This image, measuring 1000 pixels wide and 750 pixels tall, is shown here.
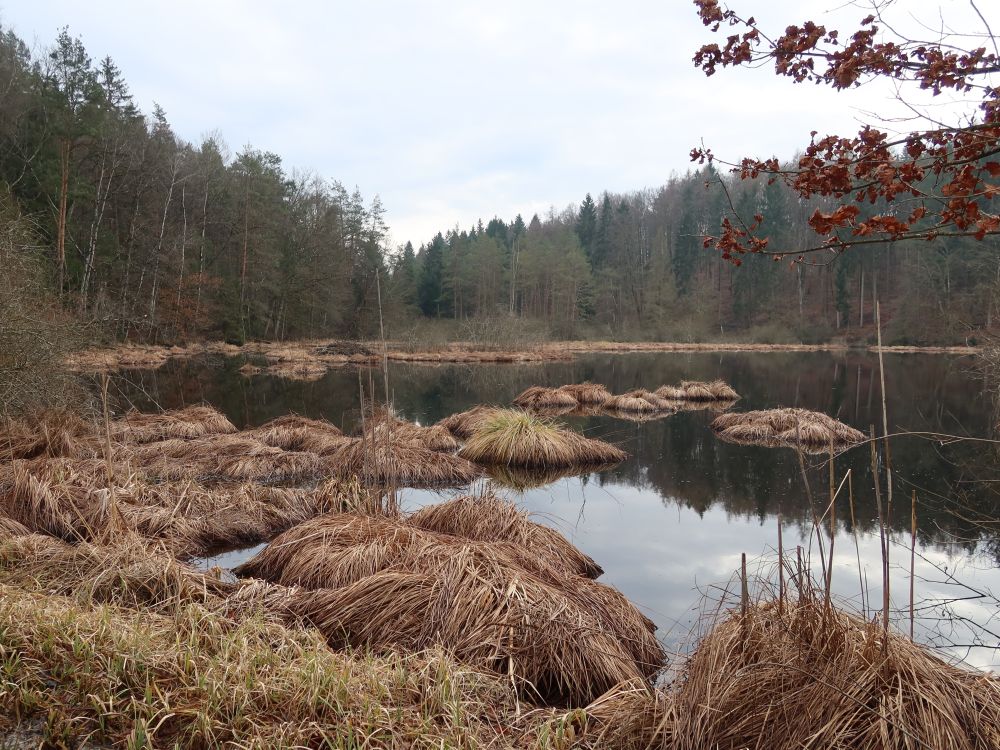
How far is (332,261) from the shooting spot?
142ft

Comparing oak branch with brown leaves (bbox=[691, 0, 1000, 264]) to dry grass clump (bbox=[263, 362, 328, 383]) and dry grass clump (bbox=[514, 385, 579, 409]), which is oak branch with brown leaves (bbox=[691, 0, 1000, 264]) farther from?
dry grass clump (bbox=[263, 362, 328, 383])

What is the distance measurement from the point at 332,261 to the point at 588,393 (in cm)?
2800

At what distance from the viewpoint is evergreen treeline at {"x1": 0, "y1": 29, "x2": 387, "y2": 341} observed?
84.7ft

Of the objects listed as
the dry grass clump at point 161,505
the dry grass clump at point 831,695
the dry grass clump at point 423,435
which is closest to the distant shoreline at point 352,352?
the dry grass clump at point 423,435

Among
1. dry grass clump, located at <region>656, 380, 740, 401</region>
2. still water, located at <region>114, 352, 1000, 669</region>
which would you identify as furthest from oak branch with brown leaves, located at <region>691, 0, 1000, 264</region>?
dry grass clump, located at <region>656, 380, 740, 401</region>

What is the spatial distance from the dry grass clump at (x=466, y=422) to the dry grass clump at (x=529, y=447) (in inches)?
65.8

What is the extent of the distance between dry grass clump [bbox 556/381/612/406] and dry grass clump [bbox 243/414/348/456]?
881cm

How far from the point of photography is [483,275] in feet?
199

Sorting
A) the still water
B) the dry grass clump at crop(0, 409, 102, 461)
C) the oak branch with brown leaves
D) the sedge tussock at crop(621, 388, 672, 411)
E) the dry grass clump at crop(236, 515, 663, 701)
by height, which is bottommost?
the still water

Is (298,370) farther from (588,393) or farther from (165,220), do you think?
(588,393)

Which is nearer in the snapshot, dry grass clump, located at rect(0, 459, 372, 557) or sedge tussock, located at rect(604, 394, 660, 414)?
dry grass clump, located at rect(0, 459, 372, 557)

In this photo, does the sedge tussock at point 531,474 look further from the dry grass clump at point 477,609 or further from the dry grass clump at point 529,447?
the dry grass clump at point 477,609

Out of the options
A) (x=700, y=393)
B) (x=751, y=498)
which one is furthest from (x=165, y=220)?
Answer: (x=751, y=498)

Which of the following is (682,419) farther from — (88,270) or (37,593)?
(88,270)
